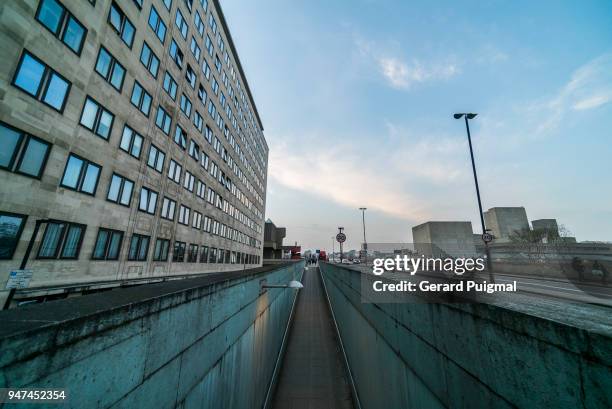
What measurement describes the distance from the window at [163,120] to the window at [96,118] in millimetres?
5026

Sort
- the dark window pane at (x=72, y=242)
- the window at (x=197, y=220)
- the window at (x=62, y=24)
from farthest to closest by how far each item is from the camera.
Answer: the window at (x=197, y=220)
the dark window pane at (x=72, y=242)
the window at (x=62, y=24)

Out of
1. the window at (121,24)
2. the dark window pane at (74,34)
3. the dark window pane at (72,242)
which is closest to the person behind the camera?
the dark window pane at (74,34)

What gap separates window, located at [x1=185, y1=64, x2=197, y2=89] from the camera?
81.7 ft

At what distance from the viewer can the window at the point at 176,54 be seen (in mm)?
22188

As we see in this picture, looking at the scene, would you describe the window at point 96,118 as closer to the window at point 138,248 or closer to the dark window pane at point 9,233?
the dark window pane at point 9,233

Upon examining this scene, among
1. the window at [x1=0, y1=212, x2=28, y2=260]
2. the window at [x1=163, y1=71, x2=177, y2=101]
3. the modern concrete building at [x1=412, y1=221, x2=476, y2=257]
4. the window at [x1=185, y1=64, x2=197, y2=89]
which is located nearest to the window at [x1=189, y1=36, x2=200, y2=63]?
the window at [x1=185, y1=64, x2=197, y2=89]

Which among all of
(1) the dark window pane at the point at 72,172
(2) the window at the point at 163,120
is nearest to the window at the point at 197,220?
(2) the window at the point at 163,120

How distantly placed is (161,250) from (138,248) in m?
2.93

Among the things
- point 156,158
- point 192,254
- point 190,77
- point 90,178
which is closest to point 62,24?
point 90,178

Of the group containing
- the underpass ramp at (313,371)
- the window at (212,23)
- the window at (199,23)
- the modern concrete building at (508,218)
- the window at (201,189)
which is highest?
the window at (212,23)

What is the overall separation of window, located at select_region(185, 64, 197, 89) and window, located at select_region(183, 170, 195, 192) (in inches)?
384

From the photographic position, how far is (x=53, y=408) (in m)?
1.66

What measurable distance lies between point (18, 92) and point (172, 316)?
50.0ft

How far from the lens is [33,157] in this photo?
1139cm
